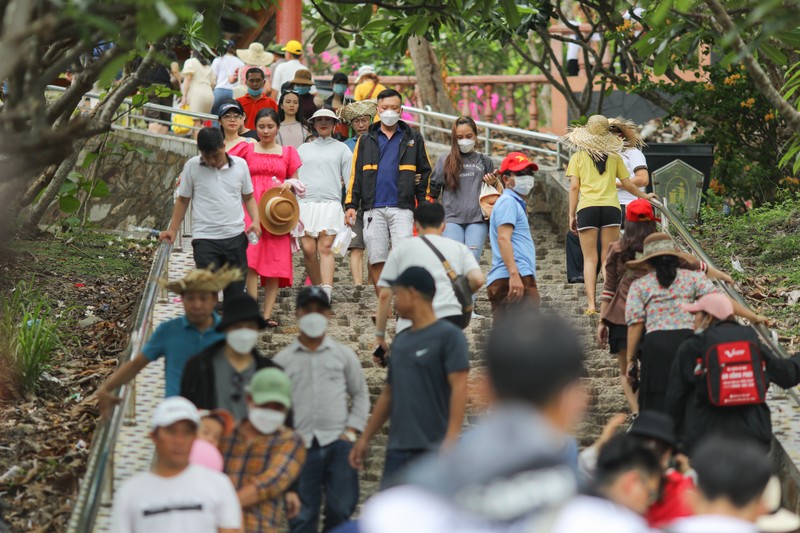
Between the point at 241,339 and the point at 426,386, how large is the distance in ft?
3.28

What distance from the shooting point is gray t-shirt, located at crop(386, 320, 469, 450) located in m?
7.19

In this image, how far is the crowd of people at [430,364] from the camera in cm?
354

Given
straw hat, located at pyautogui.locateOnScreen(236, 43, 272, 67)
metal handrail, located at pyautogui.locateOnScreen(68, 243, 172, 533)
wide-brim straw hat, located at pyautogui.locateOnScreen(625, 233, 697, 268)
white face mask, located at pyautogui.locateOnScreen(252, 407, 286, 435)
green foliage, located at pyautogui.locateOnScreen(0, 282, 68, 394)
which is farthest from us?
straw hat, located at pyautogui.locateOnScreen(236, 43, 272, 67)

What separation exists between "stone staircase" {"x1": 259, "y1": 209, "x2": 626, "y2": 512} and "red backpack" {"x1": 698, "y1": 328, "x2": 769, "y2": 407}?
Answer: 1.42m

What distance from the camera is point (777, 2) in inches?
249

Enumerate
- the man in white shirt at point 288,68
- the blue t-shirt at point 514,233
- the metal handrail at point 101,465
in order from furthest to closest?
the man in white shirt at point 288,68
the blue t-shirt at point 514,233
the metal handrail at point 101,465

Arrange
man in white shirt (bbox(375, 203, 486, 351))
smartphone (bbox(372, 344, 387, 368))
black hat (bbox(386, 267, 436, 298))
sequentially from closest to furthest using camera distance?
black hat (bbox(386, 267, 436, 298)) → man in white shirt (bbox(375, 203, 486, 351)) → smartphone (bbox(372, 344, 387, 368))

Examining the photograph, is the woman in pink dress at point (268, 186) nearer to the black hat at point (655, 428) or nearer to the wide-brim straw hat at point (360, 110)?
the wide-brim straw hat at point (360, 110)

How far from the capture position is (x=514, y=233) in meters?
10.6

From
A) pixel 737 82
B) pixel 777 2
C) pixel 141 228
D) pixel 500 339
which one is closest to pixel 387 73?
pixel 141 228

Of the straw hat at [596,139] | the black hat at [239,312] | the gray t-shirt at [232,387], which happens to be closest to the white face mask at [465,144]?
the straw hat at [596,139]

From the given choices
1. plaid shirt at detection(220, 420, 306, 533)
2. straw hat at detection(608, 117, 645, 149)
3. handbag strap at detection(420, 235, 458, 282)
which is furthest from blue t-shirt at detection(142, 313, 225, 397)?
straw hat at detection(608, 117, 645, 149)

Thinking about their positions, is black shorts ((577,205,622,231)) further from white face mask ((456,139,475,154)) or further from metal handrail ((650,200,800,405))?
white face mask ((456,139,475,154))

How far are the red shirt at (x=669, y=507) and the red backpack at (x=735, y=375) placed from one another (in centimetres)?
187
